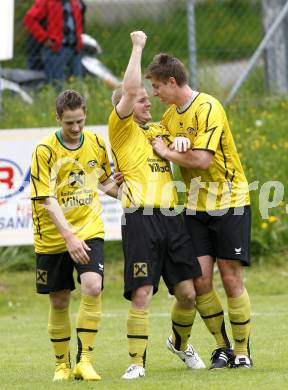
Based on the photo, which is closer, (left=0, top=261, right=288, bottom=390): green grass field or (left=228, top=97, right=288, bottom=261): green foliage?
(left=0, top=261, right=288, bottom=390): green grass field

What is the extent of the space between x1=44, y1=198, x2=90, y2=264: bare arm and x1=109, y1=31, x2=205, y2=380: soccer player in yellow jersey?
32 centimetres

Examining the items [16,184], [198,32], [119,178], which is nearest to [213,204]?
[119,178]

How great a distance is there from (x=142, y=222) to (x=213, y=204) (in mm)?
604

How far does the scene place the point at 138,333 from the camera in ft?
26.1

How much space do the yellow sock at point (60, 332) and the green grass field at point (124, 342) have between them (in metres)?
0.18

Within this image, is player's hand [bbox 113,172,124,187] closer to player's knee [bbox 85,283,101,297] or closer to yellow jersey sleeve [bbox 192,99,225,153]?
yellow jersey sleeve [bbox 192,99,225,153]

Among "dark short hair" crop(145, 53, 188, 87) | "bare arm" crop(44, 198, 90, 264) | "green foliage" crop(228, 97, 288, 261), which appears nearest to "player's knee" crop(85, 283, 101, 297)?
"bare arm" crop(44, 198, 90, 264)

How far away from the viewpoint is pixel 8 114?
15.4m

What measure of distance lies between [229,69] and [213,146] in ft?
30.3

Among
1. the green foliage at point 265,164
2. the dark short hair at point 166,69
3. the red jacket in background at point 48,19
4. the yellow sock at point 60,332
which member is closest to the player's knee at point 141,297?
the yellow sock at point 60,332

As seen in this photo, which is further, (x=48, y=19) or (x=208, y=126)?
(x=48, y=19)

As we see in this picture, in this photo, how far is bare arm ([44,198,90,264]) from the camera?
7812mm

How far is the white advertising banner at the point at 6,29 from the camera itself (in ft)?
44.7

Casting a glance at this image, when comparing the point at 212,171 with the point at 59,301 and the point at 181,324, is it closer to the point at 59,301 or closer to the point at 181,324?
the point at 181,324
